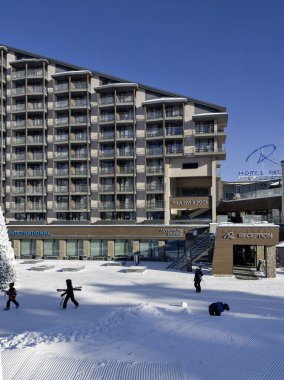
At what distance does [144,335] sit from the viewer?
13.5m

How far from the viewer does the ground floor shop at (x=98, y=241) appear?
43438 mm

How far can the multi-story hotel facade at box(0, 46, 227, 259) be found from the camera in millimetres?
45062

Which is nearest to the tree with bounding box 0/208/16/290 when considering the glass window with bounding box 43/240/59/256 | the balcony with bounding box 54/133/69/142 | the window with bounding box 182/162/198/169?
the glass window with bounding box 43/240/59/256

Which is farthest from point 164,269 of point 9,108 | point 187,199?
point 9,108

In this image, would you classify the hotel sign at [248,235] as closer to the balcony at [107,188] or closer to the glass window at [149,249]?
the glass window at [149,249]

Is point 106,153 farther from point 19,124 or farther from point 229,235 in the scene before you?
point 229,235

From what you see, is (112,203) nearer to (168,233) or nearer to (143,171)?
(143,171)

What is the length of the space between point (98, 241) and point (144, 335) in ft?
107

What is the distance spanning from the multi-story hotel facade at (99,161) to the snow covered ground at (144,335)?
21134 millimetres

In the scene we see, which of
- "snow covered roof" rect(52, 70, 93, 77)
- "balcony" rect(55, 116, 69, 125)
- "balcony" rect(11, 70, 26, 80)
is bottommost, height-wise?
"balcony" rect(55, 116, 69, 125)

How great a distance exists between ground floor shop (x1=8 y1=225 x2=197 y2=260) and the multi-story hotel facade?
0.13 m

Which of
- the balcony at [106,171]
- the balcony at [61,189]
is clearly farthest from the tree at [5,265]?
the balcony at [106,171]

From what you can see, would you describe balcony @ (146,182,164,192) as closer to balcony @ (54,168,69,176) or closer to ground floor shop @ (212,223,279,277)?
balcony @ (54,168,69,176)

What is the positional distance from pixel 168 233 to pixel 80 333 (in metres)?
29.6
